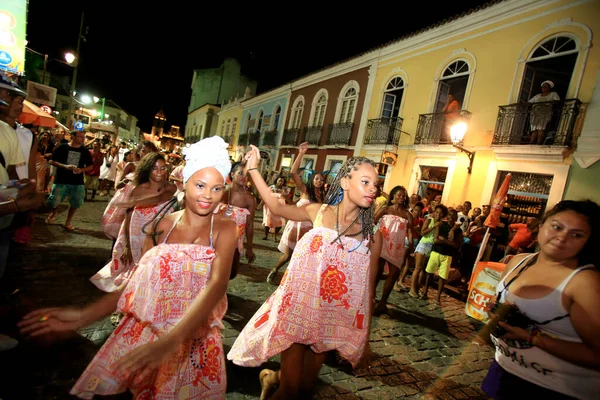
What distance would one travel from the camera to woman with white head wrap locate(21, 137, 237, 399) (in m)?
1.61

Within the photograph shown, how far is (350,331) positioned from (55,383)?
7.86 feet

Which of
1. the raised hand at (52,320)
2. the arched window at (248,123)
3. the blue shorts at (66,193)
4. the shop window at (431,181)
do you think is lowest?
the blue shorts at (66,193)

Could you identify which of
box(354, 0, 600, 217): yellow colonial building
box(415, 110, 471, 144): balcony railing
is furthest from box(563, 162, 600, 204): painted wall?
box(415, 110, 471, 144): balcony railing

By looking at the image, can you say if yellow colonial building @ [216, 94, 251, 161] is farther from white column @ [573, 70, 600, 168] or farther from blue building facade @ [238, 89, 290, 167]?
white column @ [573, 70, 600, 168]

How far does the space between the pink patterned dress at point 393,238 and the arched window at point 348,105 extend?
1104 centimetres

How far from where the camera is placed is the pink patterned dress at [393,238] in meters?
5.30

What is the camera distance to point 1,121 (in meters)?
3.00

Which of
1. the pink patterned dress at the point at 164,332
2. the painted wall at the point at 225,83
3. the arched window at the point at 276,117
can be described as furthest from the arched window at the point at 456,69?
the painted wall at the point at 225,83

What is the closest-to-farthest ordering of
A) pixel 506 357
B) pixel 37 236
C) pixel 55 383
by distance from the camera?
pixel 506 357
pixel 55 383
pixel 37 236

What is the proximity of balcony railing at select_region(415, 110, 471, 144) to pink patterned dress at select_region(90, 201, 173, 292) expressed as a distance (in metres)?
9.97

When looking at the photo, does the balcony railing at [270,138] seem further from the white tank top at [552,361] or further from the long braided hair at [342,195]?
the white tank top at [552,361]

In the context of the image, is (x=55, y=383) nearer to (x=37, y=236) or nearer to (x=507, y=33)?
(x=37, y=236)

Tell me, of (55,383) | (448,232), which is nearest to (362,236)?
(55,383)

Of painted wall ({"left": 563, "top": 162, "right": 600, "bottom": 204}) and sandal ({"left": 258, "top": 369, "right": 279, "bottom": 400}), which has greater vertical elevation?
painted wall ({"left": 563, "top": 162, "right": 600, "bottom": 204})
